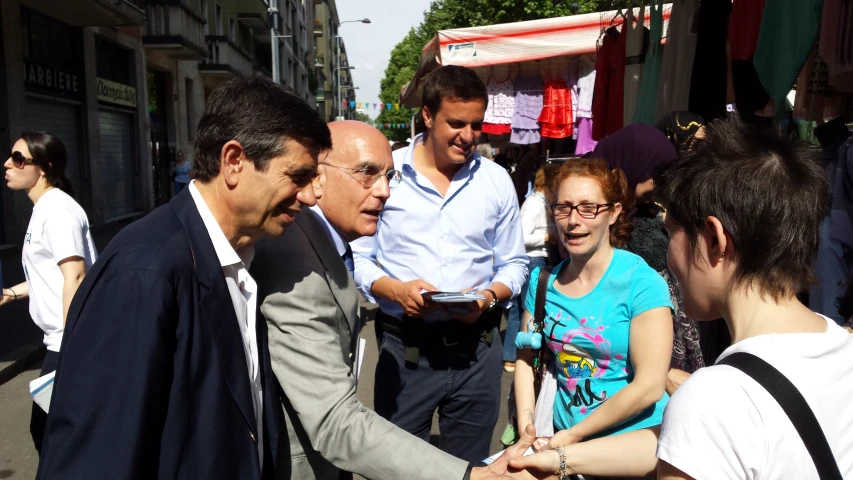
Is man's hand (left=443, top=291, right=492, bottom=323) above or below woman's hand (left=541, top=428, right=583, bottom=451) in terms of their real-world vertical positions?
above

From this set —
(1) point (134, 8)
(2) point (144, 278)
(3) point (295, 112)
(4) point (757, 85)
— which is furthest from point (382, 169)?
(1) point (134, 8)

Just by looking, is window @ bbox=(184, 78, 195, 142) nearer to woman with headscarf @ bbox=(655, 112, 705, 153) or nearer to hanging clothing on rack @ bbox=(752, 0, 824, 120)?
woman with headscarf @ bbox=(655, 112, 705, 153)

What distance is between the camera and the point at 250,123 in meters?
1.60

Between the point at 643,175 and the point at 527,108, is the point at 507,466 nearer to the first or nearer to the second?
the point at 643,175

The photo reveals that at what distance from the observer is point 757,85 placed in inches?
152

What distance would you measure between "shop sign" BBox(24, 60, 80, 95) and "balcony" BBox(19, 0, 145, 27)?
3.73 feet

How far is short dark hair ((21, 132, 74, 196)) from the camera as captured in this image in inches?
144

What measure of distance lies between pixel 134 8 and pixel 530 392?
15873 millimetres

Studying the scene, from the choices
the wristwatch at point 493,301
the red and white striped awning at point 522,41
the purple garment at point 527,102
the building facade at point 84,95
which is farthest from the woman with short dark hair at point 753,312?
the building facade at point 84,95

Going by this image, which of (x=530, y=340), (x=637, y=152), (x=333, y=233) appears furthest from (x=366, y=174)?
(x=637, y=152)

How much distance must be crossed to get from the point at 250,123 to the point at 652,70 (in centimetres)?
430

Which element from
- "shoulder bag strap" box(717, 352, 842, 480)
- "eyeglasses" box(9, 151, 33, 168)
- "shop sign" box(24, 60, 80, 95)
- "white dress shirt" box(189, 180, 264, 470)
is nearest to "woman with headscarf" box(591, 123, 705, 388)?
"shoulder bag strap" box(717, 352, 842, 480)

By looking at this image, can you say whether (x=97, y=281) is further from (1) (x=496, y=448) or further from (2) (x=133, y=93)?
(2) (x=133, y=93)

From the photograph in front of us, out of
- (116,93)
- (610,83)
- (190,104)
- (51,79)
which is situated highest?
(190,104)
